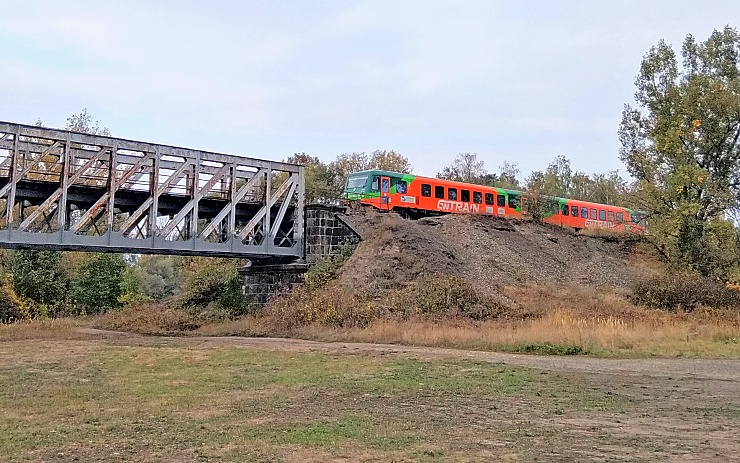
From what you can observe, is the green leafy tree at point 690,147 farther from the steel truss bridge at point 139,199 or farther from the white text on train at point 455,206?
the steel truss bridge at point 139,199

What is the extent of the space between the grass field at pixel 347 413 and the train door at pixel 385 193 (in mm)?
23248

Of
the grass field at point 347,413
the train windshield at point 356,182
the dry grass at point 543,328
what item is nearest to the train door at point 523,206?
the dry grass at point 543,328

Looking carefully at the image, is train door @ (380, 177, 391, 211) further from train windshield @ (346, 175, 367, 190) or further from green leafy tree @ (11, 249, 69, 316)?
green leafy tree @ (11, 249, 69, 316)

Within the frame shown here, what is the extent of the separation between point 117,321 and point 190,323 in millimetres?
5607

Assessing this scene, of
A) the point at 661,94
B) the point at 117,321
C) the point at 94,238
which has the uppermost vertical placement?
the point at 661,94

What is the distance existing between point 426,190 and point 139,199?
17.9 metres

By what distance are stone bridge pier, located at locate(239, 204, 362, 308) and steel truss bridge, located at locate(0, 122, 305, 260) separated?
599 mm

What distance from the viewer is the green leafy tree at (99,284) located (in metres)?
50.3

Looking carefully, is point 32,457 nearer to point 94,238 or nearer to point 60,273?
point 94,238

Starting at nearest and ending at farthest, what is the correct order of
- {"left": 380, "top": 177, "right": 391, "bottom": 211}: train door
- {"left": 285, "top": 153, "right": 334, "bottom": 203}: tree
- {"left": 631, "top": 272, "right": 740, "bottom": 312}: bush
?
{"left": 631, "top": 272, "right": 740, "bottom": 312}: bush → {"left": 380, "top": 177, "right": 391, "bottom": 211}: train door → {"left": 285, "top": 153, "right": 334, "bottom": 203}: tree

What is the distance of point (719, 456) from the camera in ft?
27.7

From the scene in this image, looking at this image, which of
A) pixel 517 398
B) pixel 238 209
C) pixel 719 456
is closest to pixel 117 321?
pixel 238 209

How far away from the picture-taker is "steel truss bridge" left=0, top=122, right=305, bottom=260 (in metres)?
30.7

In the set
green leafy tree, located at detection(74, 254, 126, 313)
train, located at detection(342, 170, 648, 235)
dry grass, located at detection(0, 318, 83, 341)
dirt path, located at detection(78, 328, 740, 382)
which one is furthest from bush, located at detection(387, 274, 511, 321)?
green leafy tree, located at detection(74, 254, 126, 313)
